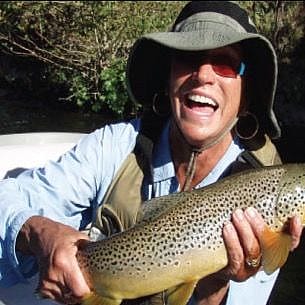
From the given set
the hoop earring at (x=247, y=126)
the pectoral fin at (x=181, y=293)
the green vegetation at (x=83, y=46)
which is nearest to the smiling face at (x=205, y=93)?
the hoop earring at (x=247, y=126)

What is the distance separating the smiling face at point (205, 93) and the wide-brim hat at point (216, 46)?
0.07 meters

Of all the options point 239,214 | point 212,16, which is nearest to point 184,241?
point 239,214

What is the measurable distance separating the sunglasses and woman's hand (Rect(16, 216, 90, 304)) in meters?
0.77

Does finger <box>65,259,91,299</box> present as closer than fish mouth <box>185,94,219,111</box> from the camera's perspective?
Yes

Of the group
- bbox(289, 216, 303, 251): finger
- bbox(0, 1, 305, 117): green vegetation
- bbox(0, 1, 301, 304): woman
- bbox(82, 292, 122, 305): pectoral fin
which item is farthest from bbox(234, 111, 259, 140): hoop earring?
bbox(0, 1, 305, 117): green vegetation

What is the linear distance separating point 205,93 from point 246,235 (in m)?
0.58

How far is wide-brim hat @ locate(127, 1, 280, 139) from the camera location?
2.75 meters

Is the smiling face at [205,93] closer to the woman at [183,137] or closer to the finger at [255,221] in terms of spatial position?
the woman at [183,137]

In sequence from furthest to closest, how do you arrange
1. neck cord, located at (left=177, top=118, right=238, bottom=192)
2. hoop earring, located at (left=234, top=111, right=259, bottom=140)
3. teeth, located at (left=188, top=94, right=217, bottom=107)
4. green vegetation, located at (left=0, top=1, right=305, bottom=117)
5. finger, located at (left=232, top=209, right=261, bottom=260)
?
green vegetation, located at (left=0, top=1, right=305, bottom=117), hoop earring, located at (left=234, top=111, right=259, bottom=140), neck cord, located at (left=177, top=118, right=238, bottom=192), teeth, located at (left=188, top=94, right=217, bottom=107), finger, located at (left=232, top=209, right=261, bottom=260)

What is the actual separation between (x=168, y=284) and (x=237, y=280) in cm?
28

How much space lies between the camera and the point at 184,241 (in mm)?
2535

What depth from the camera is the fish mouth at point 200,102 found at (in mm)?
2734

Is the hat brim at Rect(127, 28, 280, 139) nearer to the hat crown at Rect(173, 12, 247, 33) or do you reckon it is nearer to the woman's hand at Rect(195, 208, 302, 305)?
the hat crown at Rect(173, 12, 247, 33)

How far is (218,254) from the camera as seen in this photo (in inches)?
97.7
